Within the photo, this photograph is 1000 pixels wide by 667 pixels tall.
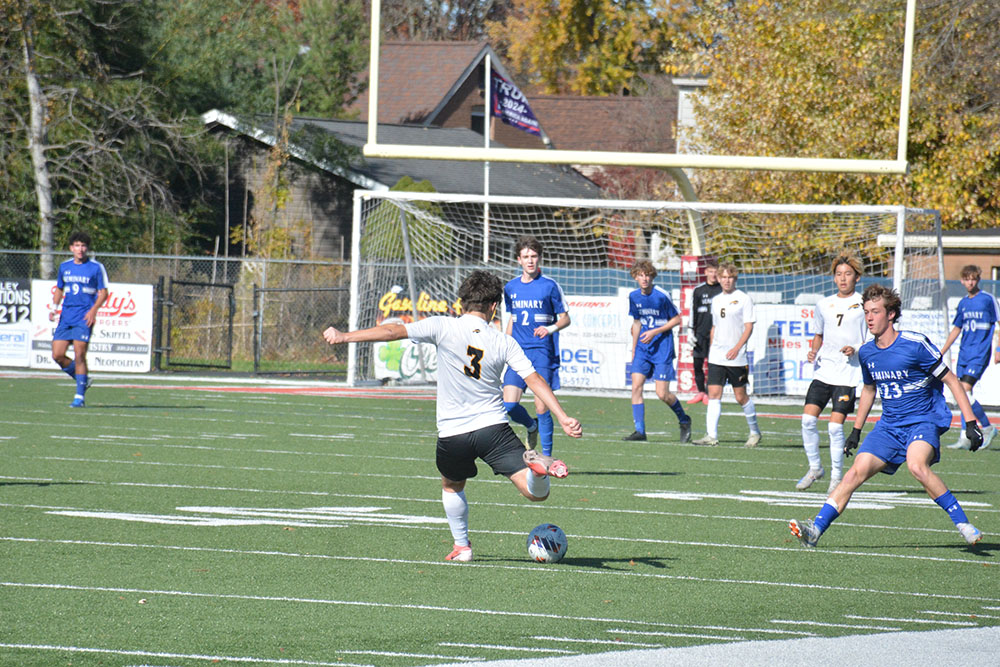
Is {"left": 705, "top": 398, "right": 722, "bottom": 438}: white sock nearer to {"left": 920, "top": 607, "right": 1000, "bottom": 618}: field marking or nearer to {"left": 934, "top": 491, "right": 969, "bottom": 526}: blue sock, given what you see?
{"left": 934, "top": 491, "right": 969, "bottom": 526}: blue sock

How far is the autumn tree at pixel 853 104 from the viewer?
2842 centimetres

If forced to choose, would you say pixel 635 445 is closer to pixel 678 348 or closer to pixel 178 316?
pixel 678 348

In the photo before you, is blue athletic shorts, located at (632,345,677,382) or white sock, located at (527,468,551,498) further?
blue athletic shorts, located at (632,345,677,382)

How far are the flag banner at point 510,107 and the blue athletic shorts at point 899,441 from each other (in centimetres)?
2069

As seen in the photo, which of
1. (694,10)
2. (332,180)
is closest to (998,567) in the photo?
(332,180)

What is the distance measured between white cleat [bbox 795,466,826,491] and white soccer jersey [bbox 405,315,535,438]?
5167 mm

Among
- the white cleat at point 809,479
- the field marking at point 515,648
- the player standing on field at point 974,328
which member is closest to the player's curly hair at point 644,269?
the player standing on field at point 974,328

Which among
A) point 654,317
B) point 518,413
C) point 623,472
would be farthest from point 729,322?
point 518,413

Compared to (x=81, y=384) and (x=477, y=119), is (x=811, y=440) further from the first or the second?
(x=477, y=119)

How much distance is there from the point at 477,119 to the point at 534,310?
35.0m

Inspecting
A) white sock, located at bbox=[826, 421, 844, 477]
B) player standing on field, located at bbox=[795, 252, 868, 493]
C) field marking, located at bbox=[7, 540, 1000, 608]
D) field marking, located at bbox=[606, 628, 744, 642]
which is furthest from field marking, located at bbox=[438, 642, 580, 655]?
player standing on field, located at bbox=[795, 252, 868, 493]

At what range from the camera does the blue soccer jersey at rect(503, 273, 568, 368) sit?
527 inches

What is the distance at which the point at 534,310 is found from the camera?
13.4m

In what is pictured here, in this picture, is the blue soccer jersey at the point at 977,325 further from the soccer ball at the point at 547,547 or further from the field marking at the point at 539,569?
the soccer ball at the point at 547,547
